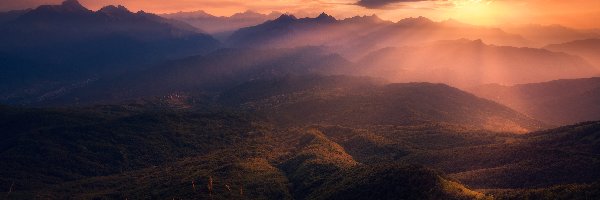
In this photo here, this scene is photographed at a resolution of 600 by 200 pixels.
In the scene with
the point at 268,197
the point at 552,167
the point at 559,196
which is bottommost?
the point at 268,197

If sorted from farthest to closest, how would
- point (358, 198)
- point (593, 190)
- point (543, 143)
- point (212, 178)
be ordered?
point (543, 143) → point (212, 178) → point (358, 198) → point (593, 190)

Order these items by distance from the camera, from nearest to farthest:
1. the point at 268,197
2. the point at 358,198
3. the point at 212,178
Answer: the point at 358,198 → the point at 268,197 → the point at 212,178

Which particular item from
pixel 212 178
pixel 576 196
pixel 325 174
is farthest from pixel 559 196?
pixel 212 178

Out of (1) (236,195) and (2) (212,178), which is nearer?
(1) (236,195)

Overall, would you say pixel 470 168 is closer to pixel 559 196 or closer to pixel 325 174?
pixel 325 174

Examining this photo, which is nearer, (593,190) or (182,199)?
(593,190)

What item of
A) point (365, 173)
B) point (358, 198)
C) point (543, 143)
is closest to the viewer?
point (358, 198)

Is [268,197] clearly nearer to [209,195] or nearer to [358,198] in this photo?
[209,195]

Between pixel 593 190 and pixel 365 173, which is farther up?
pixel 593 190

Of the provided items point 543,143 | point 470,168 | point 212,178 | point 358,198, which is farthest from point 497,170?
point 212,178
